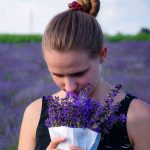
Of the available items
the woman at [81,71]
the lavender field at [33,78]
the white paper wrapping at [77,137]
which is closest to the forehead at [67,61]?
the woman at [81,71]

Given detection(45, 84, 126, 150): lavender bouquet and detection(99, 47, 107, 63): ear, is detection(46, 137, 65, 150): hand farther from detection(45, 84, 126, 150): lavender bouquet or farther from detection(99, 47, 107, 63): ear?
detection(99, 47, 107, 63): ear

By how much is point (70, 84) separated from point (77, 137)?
0.29 m

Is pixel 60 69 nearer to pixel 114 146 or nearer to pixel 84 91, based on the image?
pixel 84 91

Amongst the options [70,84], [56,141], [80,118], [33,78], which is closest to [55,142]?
[56,141]

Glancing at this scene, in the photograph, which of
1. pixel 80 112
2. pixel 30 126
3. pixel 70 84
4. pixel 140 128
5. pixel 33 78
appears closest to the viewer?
pixel 80 112

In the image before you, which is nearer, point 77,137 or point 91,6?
point 77,137

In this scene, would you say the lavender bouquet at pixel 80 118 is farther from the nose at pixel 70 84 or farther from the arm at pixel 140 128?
the arm at pixel 140 128

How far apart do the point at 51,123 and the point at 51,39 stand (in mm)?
438

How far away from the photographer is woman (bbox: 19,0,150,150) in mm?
2768

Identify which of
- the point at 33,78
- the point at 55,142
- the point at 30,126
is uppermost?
the point at 55,142

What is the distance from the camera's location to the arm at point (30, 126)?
10.1 ft

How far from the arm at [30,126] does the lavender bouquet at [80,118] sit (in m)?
0.47

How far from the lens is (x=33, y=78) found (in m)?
12.6

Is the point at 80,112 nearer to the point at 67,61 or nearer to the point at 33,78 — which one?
the point at 67,61
